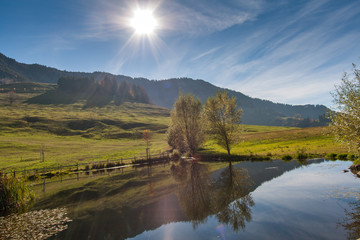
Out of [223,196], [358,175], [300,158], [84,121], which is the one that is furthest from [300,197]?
[84,121]

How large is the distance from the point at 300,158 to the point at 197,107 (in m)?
28.6

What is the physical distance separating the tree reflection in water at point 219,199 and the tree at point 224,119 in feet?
63.5

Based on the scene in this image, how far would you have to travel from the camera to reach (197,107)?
5944cm

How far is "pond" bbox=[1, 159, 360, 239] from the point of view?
44.9ft

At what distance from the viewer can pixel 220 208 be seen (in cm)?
1792

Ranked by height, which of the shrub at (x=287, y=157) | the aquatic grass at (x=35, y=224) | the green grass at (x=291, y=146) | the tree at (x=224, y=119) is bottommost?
the aquatic grass at (x=35, y=224)

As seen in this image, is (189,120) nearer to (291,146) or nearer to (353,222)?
(291,146)

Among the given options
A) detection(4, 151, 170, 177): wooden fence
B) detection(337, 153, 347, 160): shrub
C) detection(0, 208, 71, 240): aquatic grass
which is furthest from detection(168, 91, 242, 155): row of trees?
detection(0, 208, 71, 240): aquatic grass

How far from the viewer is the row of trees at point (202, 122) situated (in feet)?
160

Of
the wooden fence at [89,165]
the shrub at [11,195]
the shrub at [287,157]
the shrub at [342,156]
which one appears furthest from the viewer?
the shrub at [287,157]

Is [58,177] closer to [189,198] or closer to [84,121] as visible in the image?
[189,198]

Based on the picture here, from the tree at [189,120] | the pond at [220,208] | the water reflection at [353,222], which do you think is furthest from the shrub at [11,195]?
the tree at [189,120]

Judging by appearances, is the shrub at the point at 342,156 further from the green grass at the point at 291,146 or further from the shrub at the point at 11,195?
the shrub at the point at 11,195

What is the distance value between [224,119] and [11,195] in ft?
133
